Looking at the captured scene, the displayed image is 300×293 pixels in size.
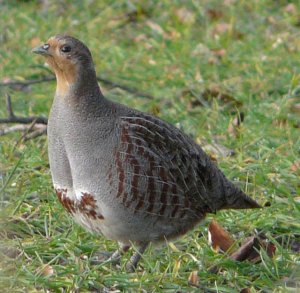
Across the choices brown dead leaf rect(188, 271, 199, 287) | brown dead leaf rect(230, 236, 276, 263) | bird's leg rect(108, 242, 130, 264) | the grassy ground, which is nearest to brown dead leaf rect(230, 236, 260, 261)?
brown dead leaf rect(230, 236, 276, 263)

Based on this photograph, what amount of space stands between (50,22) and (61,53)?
531cm

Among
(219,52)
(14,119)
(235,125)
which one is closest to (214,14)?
(219,52)

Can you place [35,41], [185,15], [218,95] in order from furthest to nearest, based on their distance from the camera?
[185,15], [35,41], [218,95]

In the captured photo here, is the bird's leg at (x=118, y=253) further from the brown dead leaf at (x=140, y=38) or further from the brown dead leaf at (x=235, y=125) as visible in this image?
the brown dead leaf at (x=140, y=38)

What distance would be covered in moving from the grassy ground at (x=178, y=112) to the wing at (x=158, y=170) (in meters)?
0.26

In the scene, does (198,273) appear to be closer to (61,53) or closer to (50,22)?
(61,53)

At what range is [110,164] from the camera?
4668 mm

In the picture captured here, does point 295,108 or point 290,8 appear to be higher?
point 290,8

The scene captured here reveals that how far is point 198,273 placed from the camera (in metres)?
4.75

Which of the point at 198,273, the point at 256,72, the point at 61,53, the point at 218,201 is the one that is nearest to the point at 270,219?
the point at 218,201

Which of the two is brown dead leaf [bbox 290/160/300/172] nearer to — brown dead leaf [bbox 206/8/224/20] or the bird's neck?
the bird's neck

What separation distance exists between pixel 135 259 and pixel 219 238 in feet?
1.76

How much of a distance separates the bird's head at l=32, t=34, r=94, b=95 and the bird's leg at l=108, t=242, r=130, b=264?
0.90 m

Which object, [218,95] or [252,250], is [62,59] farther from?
[218,95]
